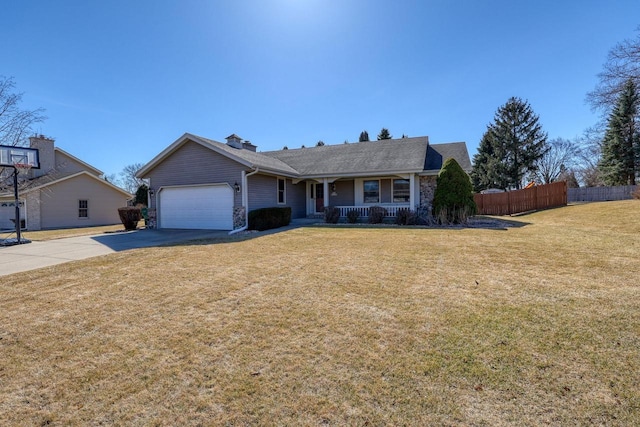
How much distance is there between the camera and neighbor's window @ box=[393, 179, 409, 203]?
16.9 metres

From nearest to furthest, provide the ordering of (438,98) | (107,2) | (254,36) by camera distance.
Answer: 1. (107,2)
2. (254,36)
3. (438,98)

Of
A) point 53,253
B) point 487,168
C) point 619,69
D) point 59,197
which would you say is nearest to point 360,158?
point 53,253

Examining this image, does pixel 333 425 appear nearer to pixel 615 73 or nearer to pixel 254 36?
pixel 254 36

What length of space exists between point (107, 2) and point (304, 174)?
1077 centimetres

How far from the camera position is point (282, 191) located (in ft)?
56.3

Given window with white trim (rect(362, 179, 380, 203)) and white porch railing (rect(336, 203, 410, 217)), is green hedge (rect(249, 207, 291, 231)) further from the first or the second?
window with white trim (rect(362, 179, 380, 203))

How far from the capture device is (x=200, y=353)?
9.93 ft

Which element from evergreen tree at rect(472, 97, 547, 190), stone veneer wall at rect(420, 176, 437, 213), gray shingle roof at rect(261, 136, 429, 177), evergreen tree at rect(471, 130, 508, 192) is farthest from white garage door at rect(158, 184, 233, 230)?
evergreen tree at rect(472, 97, 547, 190)

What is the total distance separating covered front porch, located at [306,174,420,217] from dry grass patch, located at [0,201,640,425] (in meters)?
10.2

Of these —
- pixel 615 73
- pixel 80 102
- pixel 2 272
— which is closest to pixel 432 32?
pixel 615 73


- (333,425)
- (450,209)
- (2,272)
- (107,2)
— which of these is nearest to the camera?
(333,425)

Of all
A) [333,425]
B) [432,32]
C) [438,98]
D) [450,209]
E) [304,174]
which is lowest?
[333,425]

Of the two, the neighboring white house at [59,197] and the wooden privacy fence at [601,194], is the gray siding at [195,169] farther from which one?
the wooden privacy fence at [601,194]

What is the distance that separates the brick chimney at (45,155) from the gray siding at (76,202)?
9.01ft
